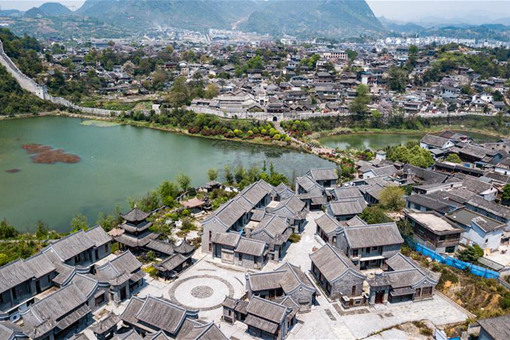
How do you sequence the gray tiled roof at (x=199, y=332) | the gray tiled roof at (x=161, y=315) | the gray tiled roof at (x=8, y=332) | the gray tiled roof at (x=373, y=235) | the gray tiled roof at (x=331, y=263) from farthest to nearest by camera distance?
the gray tiled roof at (x=373, y=235)
the gray tiled roof at (x=331, y=263)
the gray tiled roof at (x=161, y=315)
the gray tiled roof at (x=199, y=332)
the gray tiled roof at (x=8, y=332)

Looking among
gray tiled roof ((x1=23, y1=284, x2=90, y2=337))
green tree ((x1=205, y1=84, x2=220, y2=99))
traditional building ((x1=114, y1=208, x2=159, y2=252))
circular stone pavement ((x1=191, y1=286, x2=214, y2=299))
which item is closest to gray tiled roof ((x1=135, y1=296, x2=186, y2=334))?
gray tiled roof ((x1=23, y1=284, x2=90, y2=337))

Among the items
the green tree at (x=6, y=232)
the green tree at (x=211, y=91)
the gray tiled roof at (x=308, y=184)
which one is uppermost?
the green tree at (x=211, y=91)

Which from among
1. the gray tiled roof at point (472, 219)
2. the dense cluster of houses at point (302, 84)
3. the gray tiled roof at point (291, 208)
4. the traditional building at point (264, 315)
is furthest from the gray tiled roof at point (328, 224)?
the dense cluster of houses at point (302, 84)

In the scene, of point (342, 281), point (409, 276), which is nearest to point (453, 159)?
point (409, 276)

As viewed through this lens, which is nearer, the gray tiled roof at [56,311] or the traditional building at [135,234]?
the gray tiled roof at [56,311]

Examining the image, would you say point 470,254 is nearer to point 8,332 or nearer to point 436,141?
point 8,332

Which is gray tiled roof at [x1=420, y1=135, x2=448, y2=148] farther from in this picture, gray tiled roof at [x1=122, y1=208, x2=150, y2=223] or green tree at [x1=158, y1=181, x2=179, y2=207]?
gray tiled roof at [x1=122, y1=208, x2=150, y2=223]

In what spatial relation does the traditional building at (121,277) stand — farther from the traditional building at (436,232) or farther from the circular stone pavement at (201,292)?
the traditional building at (436,232)
